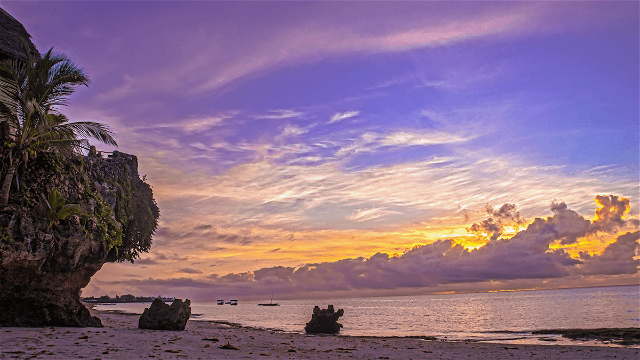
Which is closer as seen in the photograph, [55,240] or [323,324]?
[55,240]

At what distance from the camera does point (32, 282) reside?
15.4 meters

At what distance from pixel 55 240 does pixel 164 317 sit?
246 inches

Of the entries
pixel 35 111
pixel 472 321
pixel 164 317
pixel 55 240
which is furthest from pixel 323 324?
pixel 472 321

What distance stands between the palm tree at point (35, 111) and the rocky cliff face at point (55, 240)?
0.85 m

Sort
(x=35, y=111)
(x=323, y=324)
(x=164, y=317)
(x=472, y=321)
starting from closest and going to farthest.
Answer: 1. (x=35, y=111)
2. (x=164, y=317)
3. (x=323, y=324)
4. (x=472, y=321)

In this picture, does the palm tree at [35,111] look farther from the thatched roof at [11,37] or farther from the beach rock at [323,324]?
the beach rock at [323,324]

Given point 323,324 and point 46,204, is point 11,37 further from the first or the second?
point 323,324

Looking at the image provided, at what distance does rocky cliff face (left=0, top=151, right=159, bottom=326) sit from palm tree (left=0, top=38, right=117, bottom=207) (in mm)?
846

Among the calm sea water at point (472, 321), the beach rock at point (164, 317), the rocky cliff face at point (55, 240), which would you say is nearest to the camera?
the rocky cliff face at point (55, 240)

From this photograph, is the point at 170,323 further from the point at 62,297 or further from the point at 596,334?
the point at 596,334

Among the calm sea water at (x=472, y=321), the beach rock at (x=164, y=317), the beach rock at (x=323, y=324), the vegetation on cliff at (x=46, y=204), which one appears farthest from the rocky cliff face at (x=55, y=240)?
the calm sea water at (x=472, y=321)

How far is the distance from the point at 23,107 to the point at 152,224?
1061 cm

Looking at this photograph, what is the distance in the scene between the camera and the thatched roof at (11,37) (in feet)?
58.0

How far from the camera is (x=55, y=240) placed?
51.7ft
